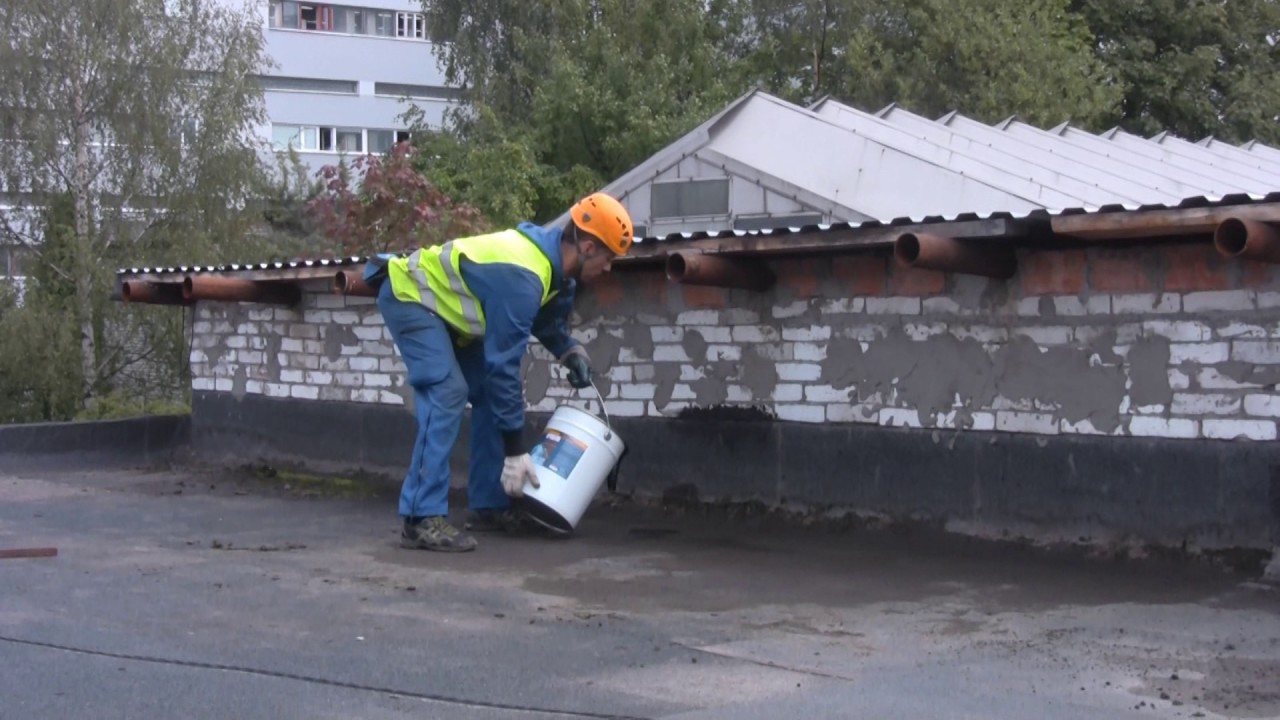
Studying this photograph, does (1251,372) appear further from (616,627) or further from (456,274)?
(456,274)

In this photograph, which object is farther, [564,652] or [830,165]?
[830,165]

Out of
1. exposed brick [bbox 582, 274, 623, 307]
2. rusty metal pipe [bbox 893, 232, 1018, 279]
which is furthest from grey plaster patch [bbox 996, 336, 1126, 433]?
exposed brick [bbox 582, 274, 623, 307]

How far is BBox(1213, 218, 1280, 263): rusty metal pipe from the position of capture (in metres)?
6.54

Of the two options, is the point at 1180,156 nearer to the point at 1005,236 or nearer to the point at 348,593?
the point at 1005,236

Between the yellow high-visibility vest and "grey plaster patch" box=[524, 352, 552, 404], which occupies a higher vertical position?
the yellow high-visibility vest

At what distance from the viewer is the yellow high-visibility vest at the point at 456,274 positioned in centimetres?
802

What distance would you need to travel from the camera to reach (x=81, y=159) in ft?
67.7

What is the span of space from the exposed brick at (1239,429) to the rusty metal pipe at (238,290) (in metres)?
6.99

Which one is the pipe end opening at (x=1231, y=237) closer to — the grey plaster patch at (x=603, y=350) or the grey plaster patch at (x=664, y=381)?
the grey plaster patch at (x=664, y=381)

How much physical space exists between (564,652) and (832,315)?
3.60 meters

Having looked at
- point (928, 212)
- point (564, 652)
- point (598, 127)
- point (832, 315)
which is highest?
point (598, 127)

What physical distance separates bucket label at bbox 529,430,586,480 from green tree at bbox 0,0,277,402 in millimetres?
12970

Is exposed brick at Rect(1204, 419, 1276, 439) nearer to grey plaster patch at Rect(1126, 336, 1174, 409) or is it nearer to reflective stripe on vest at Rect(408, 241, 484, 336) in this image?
grey plaster patch at Rect(1126, 336, 1174, 409)

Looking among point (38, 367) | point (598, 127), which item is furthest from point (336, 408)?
point (598, 127)
